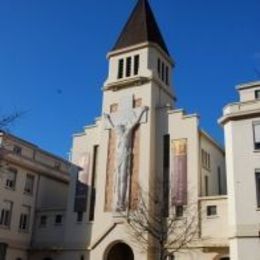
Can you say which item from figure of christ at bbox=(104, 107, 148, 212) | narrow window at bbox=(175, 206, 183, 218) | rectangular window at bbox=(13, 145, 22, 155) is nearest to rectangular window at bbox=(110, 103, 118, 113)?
figure of christ at bbox=(104, 107, 148, 212)

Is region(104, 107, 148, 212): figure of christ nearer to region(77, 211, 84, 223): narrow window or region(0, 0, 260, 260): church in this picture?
region(0, 0, 260, 260): church

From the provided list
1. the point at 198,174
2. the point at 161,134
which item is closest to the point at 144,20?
the point at 161,134

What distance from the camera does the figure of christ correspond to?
122ft

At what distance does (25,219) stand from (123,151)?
11.0m

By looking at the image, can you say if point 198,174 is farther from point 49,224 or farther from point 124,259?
point 49,224

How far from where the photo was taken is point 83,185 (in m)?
40.2

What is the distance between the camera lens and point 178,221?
3456 centimetres

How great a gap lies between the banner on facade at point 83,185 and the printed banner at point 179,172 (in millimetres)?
7807

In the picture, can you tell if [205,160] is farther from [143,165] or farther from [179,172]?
[143,165]

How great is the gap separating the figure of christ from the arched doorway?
3.30 meters

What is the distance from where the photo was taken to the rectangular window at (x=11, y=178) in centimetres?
4097

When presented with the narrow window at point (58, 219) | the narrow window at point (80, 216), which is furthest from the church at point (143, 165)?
the narrow window at point (58, 219)

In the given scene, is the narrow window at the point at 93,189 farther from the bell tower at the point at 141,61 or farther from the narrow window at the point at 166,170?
the narrow window at the point at 166,170

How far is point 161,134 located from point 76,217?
9.67 metres
